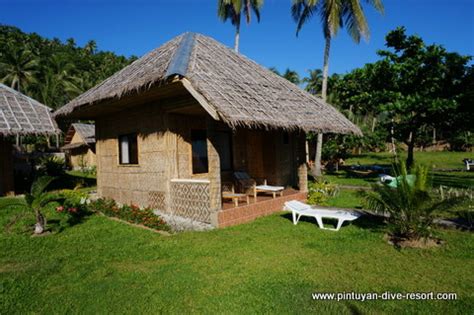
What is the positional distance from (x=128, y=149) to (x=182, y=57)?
3.97m

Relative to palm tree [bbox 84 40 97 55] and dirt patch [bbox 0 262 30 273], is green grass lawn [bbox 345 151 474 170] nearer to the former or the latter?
dirt patch [bbox 0 262 30 273]

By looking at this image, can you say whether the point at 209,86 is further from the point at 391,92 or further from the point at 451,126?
the point at 451,126

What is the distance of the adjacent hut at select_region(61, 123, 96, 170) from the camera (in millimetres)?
26734

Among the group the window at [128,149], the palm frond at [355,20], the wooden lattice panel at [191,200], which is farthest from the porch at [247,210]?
Result: the palm frond at [355,20]

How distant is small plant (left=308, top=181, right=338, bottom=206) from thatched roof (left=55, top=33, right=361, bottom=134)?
2.20 meters

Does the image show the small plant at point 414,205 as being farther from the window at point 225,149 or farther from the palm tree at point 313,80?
the palm tree at point 313,80

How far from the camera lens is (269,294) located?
369 cm

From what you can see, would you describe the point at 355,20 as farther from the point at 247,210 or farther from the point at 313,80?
the point at 313,80

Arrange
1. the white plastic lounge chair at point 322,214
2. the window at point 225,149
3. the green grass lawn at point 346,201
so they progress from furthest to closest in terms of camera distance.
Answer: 1. the window at point 225,149
2. the green grass lawn at point 346,201
3. the white plastic lounge chair at point 322,214

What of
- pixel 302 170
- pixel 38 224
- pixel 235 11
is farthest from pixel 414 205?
pixel 235 11

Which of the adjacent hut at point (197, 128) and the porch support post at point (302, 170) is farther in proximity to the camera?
the porch support post at point (302, 170)

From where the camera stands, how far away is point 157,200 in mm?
8352

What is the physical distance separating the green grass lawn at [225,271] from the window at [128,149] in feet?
10.9

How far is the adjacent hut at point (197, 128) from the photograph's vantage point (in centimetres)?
667
